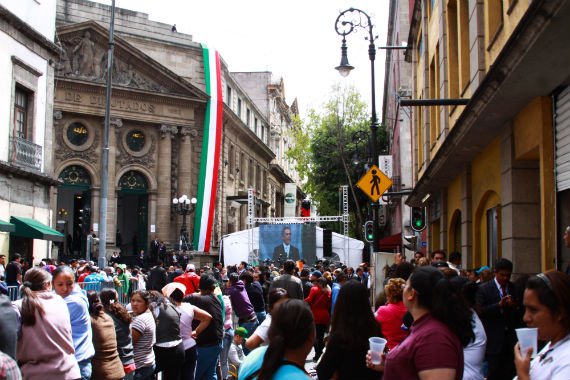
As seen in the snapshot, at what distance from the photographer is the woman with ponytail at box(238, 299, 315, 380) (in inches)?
136

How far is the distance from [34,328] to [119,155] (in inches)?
1319

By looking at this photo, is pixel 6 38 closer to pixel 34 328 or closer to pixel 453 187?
pixel 453 187

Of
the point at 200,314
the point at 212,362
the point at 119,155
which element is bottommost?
→ the point at 212,362

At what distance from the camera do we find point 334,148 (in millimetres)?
47188

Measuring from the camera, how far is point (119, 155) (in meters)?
38.2

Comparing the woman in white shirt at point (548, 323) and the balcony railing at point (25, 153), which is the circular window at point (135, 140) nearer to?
the balcony railing at point (25, 153)

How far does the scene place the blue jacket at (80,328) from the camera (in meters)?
6.37

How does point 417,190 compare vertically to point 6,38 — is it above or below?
below

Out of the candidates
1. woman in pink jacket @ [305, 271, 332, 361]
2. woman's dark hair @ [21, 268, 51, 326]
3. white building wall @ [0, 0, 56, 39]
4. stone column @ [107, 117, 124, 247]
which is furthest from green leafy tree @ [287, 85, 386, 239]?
woman's dark hair @ [21, 268, 51, 326]

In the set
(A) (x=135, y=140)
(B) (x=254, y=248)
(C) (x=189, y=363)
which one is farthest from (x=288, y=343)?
(A) (x=135, y=140)

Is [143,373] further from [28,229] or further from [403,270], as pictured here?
[28,229]

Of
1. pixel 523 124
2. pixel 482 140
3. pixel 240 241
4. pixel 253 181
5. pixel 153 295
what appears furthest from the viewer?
pixel 253 181

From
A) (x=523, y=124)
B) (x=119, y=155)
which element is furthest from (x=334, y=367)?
(x=119, y=155)

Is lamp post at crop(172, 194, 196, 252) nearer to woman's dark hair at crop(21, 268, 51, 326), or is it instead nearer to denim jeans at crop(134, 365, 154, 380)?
denim jeans at crop(134, 365, 154, 380)
